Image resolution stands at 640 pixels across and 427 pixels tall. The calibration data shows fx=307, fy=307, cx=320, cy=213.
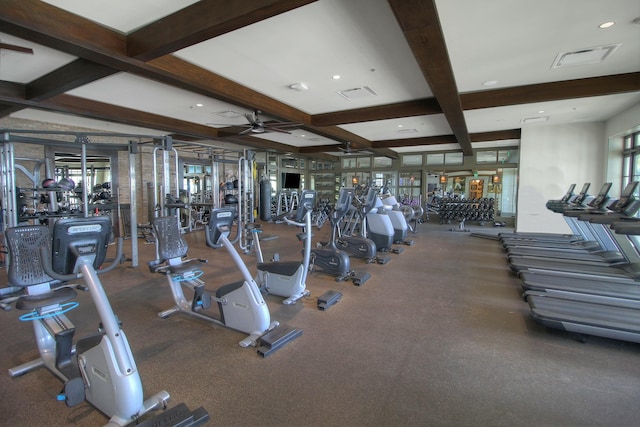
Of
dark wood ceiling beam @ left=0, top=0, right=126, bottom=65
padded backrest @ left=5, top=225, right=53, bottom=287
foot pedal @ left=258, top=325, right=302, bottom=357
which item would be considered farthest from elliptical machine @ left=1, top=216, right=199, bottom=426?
dark wood ceiling beam @ left=0, top=0, right=126, bottom=65

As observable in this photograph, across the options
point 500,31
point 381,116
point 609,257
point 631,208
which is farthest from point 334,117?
point 609,257

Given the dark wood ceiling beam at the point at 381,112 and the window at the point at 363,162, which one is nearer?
the dark wood ceiling beam at the point at 381,112

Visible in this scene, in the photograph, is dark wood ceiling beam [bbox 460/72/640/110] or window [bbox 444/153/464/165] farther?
window [bbox 444/153/464/165]

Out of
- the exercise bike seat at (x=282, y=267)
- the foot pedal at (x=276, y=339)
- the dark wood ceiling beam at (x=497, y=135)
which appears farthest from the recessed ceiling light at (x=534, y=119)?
the foot pedal at (x=276, y=339)

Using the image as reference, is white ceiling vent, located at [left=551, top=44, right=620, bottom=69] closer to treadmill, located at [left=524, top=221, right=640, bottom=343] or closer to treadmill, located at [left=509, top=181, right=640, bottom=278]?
treadmill, located at [left=509, top=181, right=640, bottom=278]

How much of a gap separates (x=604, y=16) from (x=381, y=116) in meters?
3.58

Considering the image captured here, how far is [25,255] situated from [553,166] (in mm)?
9770

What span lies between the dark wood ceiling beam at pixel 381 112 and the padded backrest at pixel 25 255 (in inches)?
212

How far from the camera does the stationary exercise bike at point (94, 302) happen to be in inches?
66.0

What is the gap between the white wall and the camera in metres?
7.34

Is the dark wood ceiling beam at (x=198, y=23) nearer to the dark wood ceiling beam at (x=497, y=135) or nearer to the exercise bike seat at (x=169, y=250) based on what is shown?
the exercise bike seat at (x=169, y=250)

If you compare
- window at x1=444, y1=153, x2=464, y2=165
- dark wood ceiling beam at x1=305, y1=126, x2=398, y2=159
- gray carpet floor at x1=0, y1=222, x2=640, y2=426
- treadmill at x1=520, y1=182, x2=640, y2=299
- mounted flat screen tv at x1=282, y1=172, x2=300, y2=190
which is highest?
dark wood ceiling beam at x1=305, y1=126, x2=398, y2=159

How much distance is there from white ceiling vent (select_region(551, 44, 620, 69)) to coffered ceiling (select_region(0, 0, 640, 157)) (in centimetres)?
2

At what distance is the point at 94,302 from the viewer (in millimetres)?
1576
